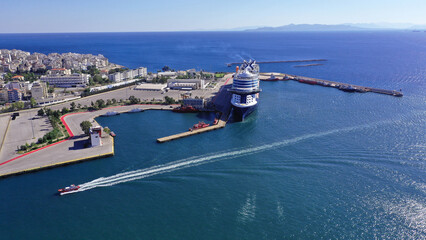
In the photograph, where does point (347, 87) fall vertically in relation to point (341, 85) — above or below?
below

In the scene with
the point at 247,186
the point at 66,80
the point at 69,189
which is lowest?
the point at 247,186

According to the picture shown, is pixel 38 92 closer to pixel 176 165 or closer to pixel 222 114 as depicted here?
pixel 222 114

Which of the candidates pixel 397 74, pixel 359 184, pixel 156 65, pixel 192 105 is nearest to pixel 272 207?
pixel 359 184

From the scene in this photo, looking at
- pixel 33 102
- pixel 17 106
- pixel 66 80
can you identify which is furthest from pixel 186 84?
pixel 17 106

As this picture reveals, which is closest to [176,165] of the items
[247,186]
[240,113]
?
[247,186]

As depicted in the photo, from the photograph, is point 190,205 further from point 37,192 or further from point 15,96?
point 15,96

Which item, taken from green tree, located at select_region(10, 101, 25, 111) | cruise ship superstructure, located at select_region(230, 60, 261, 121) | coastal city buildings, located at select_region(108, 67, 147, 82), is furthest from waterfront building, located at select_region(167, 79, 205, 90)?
green tree, located at select_region(10, 101, 25, 111)

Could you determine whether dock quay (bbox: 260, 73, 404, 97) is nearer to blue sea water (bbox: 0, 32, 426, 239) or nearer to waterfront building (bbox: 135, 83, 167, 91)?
blue sea water (bbox: 0, 32, 426, 239)

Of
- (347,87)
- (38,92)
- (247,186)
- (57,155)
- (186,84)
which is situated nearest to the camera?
(247,186)

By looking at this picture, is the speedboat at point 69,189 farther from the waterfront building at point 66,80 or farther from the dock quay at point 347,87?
the dock quay at point 347,87

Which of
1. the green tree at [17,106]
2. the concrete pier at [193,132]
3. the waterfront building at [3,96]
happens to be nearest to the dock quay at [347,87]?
the concrete pier at [193,132]

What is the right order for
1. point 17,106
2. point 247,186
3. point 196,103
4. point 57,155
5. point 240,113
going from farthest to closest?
point 196,103
point 17,106
point 240,113
point 57,155
point 247,186

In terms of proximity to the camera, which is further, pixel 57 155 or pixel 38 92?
pixel 38 92
